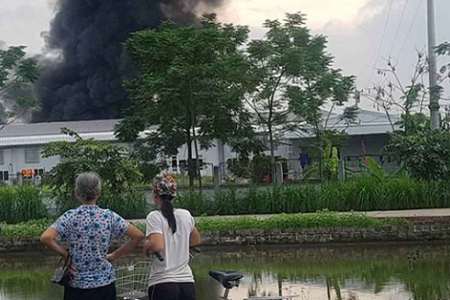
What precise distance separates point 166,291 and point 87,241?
631 mm

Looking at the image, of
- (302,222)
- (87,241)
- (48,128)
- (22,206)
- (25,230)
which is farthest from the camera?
(48,128)

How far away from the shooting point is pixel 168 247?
484 cm

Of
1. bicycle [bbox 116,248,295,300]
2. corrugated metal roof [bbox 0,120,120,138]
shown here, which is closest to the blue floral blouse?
bicycle [bbox 116,248,295,300]

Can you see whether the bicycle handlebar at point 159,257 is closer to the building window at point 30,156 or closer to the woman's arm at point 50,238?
the woman's arm at point 50,238

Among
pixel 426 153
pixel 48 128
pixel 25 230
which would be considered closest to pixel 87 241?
pixel 25 230

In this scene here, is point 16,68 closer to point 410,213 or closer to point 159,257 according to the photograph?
point 410,213

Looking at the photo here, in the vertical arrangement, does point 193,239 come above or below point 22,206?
below

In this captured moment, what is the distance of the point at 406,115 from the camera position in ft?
75.7

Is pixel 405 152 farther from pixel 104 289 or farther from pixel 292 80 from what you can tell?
pixel 104 289

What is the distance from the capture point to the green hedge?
17.5 metres

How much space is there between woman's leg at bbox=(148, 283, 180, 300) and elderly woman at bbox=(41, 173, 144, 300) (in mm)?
312

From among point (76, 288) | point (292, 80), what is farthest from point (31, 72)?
point (76, 288)

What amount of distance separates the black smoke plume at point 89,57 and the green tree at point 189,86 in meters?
24.8

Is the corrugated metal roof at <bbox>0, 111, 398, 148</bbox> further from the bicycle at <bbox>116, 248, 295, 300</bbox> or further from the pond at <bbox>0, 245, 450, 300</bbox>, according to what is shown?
the bicycle at <bbox>116, 248, 295, 300</bbox>
